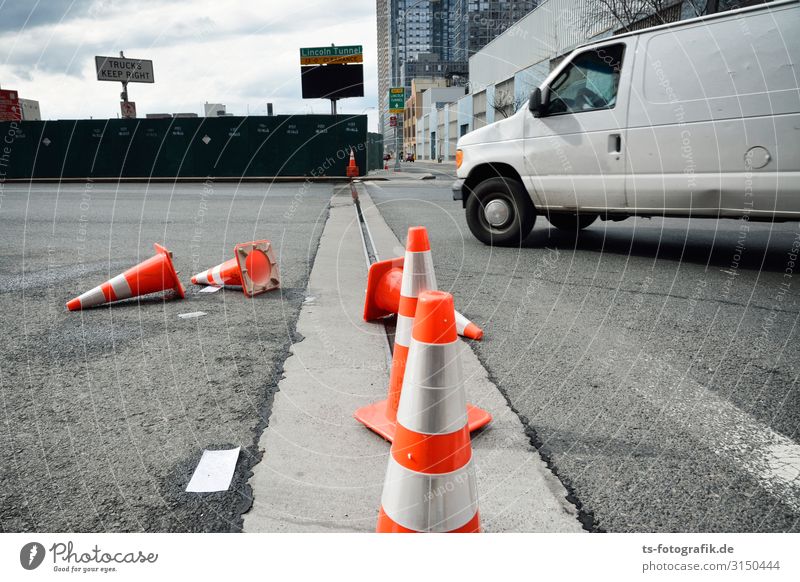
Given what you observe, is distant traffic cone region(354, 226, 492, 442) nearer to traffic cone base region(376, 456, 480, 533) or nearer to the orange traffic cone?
traffic cone base region(376, 456, 480, 533)

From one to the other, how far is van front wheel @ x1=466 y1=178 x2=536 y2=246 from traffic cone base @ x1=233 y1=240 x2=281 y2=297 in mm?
2932

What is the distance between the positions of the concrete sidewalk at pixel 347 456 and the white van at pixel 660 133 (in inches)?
132

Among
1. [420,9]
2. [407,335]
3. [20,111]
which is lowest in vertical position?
[407,335]

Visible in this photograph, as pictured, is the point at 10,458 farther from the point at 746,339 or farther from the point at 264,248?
the point at 746,339

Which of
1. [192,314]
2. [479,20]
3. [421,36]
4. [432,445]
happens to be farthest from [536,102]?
[432,445]

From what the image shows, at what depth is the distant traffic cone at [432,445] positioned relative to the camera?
1555 millimetres

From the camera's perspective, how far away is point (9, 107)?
27.7 metres

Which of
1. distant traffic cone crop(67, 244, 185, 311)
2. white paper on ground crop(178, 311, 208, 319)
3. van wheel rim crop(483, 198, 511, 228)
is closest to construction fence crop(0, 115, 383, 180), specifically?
van wheel rim crop(483, 198, 511, 228)

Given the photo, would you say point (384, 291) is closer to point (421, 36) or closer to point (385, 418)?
point (385, 418)

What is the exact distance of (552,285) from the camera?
480 centimetres

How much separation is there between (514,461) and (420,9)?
5803 millimetres

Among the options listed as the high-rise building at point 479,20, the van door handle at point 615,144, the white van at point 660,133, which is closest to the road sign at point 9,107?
the high-rise building at point 479,20

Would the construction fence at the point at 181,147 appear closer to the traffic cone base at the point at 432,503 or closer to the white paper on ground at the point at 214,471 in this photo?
the white paper on ground at the point at 214,471
